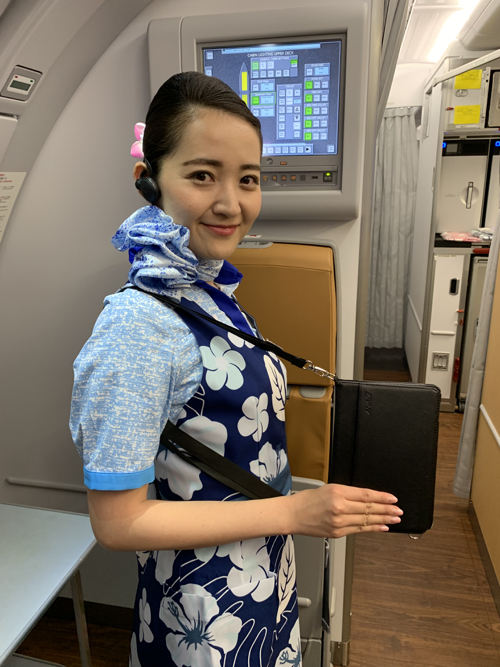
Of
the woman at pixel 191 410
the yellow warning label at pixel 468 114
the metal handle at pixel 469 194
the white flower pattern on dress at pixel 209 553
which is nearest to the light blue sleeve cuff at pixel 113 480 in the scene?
the woman at pixel 191 410

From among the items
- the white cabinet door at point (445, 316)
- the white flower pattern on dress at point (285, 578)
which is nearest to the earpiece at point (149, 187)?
the white flower pattern on dress at point (285, 578)

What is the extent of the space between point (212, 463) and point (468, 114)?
11.5 feet

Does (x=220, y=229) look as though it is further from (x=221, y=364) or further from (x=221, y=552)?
(x=221, y=552)

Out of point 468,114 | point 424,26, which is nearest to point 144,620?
point 468,114

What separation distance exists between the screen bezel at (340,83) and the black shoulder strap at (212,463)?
0.82 meters

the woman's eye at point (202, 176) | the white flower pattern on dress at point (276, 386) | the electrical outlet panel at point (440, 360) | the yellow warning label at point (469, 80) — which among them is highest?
the yellow warning label at point (469, 80)

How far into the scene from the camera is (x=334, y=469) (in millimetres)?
1010

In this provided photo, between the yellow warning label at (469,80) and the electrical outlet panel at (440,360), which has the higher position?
the yellow warning label at (469,80)

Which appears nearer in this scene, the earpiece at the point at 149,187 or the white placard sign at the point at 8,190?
the earpiece at the point at 149,187

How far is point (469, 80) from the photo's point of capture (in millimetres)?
3418

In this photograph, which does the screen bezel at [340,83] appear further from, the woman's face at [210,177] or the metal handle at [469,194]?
the metal handle at [469,194]

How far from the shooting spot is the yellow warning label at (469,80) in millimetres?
3398

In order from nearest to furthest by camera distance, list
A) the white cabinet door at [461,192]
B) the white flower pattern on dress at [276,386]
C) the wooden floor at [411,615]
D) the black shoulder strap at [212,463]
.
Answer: the black shoulder strap at [212,463], the white flower pattern on dress at [276,386], the wooden floor at [411,615], the white cabinet door at [461,192]

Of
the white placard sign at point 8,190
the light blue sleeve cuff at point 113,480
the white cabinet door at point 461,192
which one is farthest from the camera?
the white cabinet door at point 461,192
